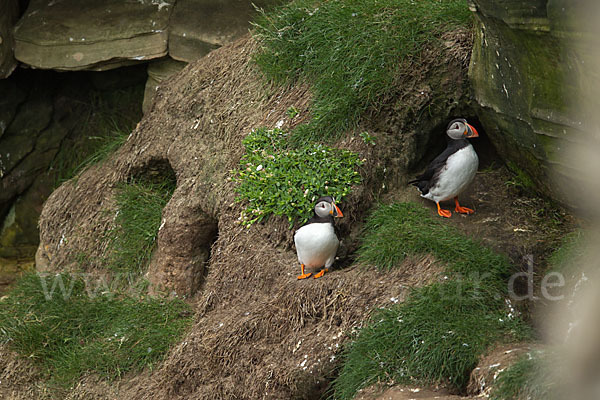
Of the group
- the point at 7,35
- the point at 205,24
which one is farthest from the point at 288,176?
the point at 7,35

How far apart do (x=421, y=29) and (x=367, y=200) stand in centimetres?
130

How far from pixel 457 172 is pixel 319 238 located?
95cm

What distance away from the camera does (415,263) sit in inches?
164

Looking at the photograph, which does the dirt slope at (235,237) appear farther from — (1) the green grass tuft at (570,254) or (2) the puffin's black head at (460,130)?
(1) the green grass tuft at (570,254)

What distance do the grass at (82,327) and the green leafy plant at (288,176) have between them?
110cm

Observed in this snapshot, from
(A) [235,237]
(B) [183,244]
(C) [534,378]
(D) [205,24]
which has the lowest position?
(B) [183,244]

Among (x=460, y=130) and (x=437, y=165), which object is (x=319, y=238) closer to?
(x=437, y=165)

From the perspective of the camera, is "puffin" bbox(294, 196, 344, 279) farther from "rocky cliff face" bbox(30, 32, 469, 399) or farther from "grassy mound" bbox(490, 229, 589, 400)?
"grassy mound" bbox(490, 229, 589, 400)

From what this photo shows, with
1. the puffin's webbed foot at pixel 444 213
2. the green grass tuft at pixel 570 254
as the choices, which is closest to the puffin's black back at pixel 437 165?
the puffin's webbed foot at pixel 444 213

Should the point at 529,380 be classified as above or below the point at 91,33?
below

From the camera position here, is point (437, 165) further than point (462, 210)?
No

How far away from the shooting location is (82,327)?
561cm

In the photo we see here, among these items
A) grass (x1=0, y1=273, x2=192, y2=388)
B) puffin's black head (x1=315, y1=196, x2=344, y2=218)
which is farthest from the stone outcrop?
puffin's black head (x1=315, y1=196, x2=344, y2=218)

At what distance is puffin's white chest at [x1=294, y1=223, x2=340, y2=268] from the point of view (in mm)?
4211
